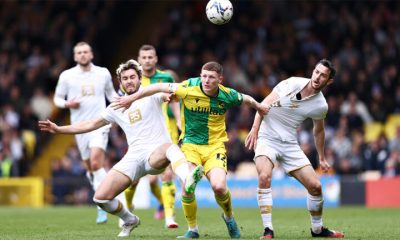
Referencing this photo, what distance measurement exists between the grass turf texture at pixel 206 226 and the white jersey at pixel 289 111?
1310 millimetres

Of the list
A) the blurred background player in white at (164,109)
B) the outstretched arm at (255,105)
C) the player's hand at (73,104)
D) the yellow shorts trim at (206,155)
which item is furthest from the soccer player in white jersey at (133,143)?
the player's hand at (73,104)

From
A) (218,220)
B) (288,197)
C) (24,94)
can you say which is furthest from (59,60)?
(218,220)

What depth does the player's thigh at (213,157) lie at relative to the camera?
35.8 ft

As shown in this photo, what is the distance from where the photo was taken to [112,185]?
11.1 metres

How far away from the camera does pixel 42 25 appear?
28422 mm

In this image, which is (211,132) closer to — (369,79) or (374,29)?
(369,79)

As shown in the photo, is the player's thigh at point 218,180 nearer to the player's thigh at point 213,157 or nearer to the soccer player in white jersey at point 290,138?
the player's thigh at point 213,157

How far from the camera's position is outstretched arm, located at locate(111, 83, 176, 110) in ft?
35.2

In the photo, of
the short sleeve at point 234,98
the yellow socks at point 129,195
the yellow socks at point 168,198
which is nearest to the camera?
the short sleeve at point 234,98

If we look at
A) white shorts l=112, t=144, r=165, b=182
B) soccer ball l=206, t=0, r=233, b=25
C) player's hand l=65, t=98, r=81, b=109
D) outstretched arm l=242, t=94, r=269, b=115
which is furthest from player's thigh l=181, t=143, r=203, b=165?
player's hand l=65, t=98, r=81, b=109

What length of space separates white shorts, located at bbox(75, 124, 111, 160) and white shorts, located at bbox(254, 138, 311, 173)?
12.6 ft

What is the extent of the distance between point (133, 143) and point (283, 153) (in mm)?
1924

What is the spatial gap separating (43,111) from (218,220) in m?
12.0

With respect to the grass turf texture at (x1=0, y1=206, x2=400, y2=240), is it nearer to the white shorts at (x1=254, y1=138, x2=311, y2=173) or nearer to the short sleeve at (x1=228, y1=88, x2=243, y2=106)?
the white shorts at (x1=254, y1=138, x2=311, y2=173)
